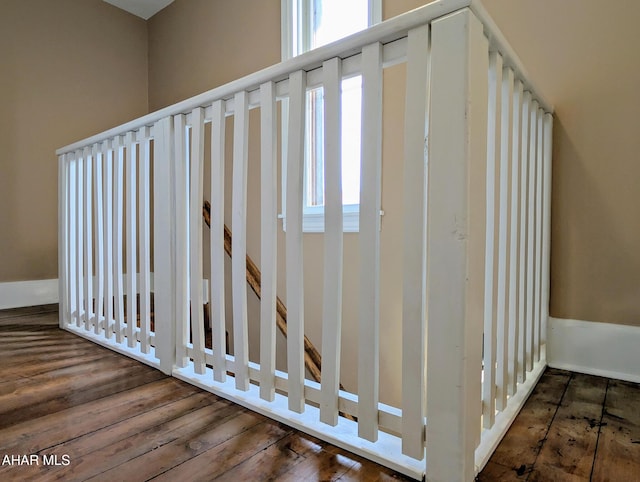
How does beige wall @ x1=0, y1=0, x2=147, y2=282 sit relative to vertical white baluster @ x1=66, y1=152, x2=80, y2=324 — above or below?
above

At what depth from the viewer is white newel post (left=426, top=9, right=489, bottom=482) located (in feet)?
2.27

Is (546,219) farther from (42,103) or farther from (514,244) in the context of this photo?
(42,103)

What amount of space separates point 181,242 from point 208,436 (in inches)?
26.1

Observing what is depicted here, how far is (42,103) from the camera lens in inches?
112

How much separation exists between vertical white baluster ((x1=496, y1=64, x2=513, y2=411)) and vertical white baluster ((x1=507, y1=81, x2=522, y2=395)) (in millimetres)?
57

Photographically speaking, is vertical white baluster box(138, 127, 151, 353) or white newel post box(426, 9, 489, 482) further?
vertical white baluster box(138, 127, 151, 353)

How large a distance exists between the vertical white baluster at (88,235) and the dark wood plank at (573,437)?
1.90 meters

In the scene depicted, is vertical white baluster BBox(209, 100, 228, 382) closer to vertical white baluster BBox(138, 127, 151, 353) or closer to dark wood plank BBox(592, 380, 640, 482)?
vertical white baluster BBox(138, 127, 151, 353)

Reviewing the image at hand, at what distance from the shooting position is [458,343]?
0.69m

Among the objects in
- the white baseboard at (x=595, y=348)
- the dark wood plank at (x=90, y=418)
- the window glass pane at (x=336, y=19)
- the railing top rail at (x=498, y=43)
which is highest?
the window glass pane at (x=336, y=19)

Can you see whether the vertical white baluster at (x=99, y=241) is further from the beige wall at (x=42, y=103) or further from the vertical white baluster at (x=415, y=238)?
the vertical white baluster at (x=415, y=238)

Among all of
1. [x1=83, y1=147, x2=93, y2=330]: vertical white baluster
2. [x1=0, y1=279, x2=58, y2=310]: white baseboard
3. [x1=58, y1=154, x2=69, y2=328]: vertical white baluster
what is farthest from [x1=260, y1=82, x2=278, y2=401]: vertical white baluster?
[x1=0, y1=279, x2=58, y2=310]: white baseboard

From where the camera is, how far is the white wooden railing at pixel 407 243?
0.71 m

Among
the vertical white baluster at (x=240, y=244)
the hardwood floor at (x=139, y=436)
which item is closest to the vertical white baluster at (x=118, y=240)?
the hardwood floor at (x=139, y=436)
